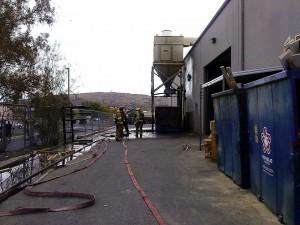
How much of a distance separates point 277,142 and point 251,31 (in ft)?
32.6

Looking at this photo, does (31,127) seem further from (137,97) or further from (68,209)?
(137,97)

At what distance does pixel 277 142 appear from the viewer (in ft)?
21.8

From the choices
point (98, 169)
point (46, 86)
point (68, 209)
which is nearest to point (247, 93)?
point (68, 209)

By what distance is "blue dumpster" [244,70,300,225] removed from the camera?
19.5 feet

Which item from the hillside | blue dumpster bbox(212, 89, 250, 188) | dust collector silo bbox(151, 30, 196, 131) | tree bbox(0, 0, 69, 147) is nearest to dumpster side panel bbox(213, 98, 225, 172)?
blue dumpster bbox(212, 89, 250, 188)

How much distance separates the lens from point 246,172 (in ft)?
30.1

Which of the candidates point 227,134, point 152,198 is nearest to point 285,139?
point 152,198

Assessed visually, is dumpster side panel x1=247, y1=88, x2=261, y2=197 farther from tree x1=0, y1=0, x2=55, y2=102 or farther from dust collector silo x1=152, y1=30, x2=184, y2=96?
dust collector silo x1=152, y1=30, x2=184, y2=96

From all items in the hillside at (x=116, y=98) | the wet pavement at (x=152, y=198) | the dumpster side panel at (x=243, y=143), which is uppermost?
the hillside at (x=116, y=98)

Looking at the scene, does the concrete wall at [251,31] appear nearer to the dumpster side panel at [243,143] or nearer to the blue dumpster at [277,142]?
the dumpster side panel at [243,143]

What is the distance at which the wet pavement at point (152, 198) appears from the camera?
6.84 meters

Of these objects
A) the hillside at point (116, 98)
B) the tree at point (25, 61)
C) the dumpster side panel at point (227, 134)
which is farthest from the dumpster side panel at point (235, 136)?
the hillside at point (116, 98)

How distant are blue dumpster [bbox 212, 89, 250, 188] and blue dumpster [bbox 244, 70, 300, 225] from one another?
2.26 ft

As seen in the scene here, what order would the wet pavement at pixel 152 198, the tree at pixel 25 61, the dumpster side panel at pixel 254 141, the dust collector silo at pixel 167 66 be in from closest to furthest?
the wet pavement at pixel 152 198
the dumpster side panel at pixel 254 141
the tree at pixel 25 61
the dust collector silo at pixel 167 66
